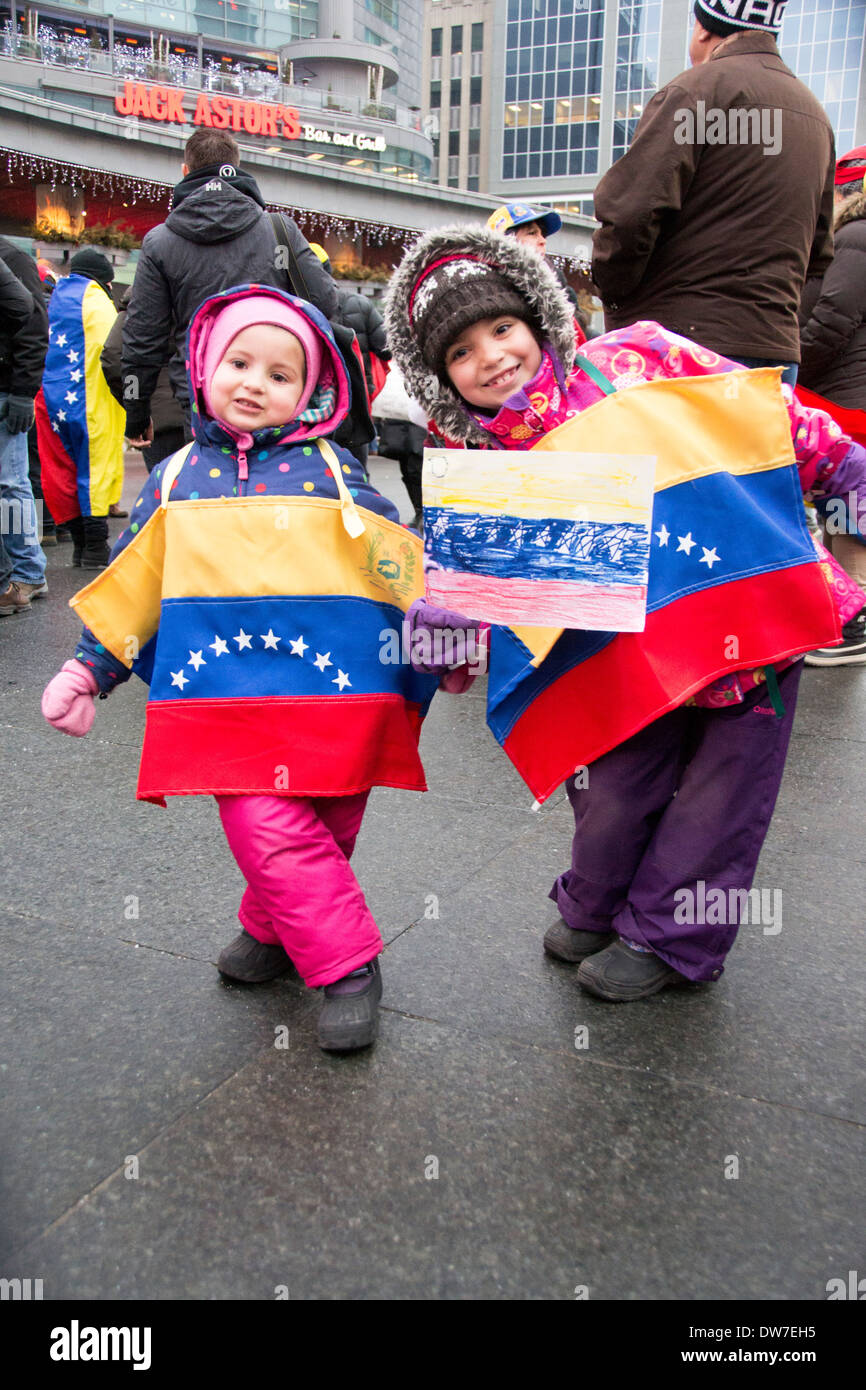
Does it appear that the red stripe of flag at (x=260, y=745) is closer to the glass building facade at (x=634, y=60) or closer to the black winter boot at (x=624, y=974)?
the black winter boot at (x=624, y=974)

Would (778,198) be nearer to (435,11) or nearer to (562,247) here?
(562,247)

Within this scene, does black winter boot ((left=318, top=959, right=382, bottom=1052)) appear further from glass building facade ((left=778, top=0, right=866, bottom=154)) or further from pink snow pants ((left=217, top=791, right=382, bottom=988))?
glass building facade ((left=778, top=0, right=866, bottom=154))

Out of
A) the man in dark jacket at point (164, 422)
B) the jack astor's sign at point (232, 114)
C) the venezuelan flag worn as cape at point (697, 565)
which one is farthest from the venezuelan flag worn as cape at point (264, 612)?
the jack astor's sign at point (232, 114)

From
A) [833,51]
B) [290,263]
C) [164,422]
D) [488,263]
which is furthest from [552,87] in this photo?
[488,263]

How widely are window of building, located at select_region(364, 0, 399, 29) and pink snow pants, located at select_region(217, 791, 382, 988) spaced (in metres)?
77.6

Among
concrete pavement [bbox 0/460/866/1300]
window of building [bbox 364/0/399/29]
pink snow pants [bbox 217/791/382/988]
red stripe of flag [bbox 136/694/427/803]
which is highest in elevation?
window of building [bbox 364/0/399/29]

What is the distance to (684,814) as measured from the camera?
2346 millimetres

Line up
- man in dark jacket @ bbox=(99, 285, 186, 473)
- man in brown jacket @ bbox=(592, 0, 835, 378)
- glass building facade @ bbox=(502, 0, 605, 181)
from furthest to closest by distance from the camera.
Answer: glass building facade @ bbox=(502, 0, 605, 181) → man in dark jacket @ bbox=(99, 285, 186, 473) → man in brown jacket @ bbox=(592, 0, 835, 378)

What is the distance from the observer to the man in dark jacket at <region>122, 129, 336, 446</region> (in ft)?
14.9

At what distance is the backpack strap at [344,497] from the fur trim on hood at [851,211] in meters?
3.47

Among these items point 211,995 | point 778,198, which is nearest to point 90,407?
point 778,198

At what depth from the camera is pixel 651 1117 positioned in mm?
2000

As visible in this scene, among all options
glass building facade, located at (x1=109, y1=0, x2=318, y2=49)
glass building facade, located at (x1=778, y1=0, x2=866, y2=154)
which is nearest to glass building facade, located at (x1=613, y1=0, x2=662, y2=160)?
glass building facade, located at (x1=778, y1=0, x2=866, y2=154)

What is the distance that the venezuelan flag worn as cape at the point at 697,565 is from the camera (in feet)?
6.86
